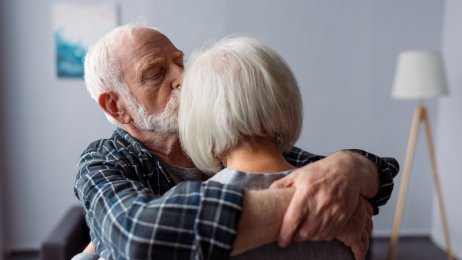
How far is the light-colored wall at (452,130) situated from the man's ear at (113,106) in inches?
129

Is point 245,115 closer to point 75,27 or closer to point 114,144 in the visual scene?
point 114,144

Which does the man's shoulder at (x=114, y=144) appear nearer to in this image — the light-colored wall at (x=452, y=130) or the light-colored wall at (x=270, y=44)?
the light-colored wall at (x=270, y=44)

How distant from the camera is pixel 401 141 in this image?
4.08 meters

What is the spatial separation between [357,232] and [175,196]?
15.1 inches

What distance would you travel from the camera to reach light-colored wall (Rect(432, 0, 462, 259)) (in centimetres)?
379

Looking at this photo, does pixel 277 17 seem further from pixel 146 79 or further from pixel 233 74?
pixel 233 74

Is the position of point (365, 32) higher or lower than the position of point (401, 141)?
higher

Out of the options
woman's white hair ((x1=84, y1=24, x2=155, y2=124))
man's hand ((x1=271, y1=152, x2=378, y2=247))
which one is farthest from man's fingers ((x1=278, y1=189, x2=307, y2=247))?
woman's white hair ((x1=84, y1=24, x2=155, y2=124))

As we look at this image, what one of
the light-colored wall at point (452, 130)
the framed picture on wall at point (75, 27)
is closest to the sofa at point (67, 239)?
the framed picture on wall at point (75, 27)

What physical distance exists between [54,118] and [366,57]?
2728 mm

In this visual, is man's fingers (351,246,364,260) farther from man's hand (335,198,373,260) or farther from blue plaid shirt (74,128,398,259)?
blue plaid shirt (74,128,398,259)

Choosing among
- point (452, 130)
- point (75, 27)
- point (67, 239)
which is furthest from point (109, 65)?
point (452, 130)

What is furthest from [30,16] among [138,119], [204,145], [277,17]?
[204,145]

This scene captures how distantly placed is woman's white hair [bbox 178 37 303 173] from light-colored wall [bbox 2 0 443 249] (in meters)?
2.93
